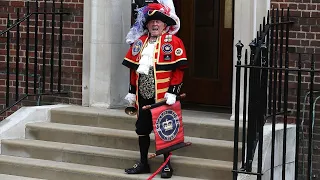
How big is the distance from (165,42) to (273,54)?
128cm

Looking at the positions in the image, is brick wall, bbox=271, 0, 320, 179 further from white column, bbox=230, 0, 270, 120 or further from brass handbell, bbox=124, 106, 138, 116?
brass handbell, bbox=124, 106, 138, 116

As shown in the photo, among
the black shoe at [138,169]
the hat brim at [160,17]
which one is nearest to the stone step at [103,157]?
the black shoe at [138,169]

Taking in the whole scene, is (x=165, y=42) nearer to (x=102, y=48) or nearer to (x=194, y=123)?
(x=194, y=123)

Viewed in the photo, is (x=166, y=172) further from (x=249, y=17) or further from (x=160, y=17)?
(x=249, y=17)

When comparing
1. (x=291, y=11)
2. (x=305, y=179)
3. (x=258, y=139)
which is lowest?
(x=305, y=179)

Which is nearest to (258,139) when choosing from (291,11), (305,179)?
(305,179)

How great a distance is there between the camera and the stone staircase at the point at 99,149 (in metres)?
7.81

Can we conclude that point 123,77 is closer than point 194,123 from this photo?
No

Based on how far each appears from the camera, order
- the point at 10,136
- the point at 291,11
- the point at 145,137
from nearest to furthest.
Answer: the point at 145,137
the point at 291,11
the point at 10,136

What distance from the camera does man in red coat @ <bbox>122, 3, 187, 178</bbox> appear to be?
24.8 feet

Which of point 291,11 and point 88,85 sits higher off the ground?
point 291,11

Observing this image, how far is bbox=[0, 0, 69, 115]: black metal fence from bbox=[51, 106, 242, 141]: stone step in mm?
529

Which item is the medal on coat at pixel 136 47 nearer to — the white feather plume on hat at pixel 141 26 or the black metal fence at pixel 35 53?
the white feather plume on hat at pixel 141 26

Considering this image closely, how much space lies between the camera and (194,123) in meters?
8.31
